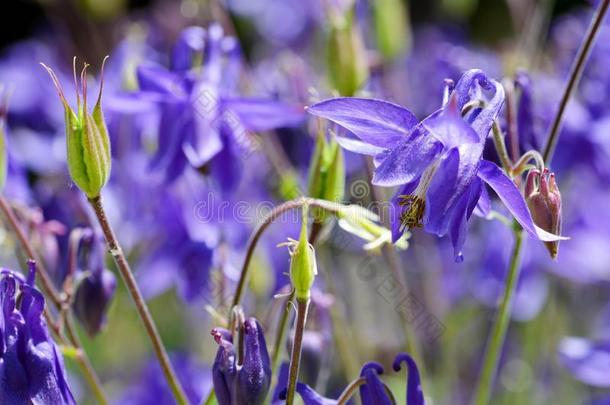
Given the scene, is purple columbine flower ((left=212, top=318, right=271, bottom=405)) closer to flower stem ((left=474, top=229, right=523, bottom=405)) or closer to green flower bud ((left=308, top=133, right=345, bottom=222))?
green flower bud ((left=308, top=133, right=345, bottom=222))

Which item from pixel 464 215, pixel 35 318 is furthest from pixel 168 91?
pixel 464 215

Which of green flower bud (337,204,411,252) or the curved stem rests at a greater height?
green flower bud (337,204,411,252)

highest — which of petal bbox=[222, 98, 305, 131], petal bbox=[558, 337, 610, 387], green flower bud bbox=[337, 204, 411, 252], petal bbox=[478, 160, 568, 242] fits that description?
petal bbox=[478, 160, 568, 242]

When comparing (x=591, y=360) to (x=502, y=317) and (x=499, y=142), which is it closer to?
(x=502, y=317)

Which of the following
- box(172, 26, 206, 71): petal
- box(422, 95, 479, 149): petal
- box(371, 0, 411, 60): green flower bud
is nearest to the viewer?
box(422, 95, 479, 149): petal

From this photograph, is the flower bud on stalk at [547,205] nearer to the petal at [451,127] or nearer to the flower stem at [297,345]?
the petal at [451,127]

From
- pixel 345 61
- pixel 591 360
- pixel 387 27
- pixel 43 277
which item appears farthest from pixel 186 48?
pixel 591 360

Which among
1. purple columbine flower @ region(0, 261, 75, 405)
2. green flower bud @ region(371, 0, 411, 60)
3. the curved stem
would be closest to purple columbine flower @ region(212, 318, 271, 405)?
the curved stem
